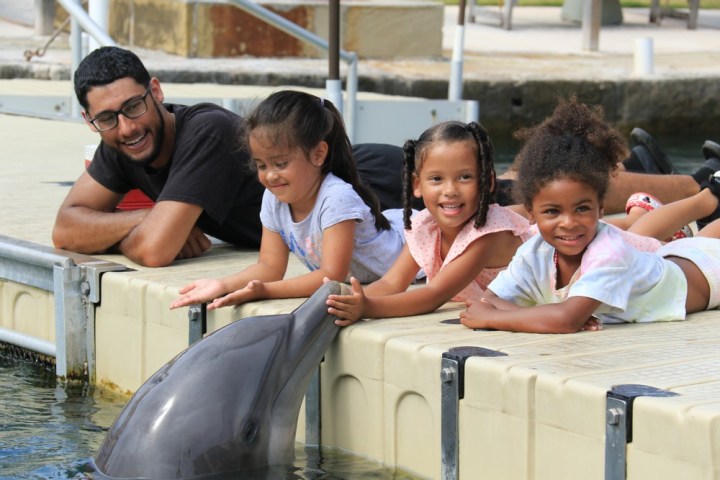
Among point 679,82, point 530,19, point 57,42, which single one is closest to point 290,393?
point 679,82

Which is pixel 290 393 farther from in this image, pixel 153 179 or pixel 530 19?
pixel 530 19

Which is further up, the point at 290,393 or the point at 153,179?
the point at 153,179

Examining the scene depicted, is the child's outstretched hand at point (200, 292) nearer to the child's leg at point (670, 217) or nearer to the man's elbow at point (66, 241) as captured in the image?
the man's elbow at point (66, 241)

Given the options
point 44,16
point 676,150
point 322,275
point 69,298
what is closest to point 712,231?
point 322,275

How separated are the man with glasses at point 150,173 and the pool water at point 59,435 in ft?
1.98

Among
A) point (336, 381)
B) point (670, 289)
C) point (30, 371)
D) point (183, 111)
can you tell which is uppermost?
point (183, 111)

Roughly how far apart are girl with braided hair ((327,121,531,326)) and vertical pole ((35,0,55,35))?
46.3ft

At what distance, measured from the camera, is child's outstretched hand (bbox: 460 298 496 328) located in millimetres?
4340

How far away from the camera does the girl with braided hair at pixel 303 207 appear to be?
4801mm

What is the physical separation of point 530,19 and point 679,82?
6.82 meters

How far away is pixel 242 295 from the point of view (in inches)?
187

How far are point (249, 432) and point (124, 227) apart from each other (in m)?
1.65

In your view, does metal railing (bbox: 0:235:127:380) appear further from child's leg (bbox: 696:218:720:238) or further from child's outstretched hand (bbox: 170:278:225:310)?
child's leg (bbox: 696:218:720:238)

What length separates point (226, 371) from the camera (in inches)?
165
